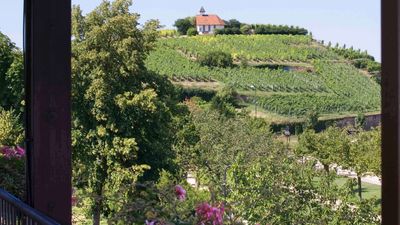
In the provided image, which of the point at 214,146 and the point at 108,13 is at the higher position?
the point at 108,13

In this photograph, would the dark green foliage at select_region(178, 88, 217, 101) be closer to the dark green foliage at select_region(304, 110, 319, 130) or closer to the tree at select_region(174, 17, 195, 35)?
the dark green foliage at select_region(304, 110, 319, 130)

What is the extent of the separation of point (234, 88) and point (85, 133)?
18513 mm

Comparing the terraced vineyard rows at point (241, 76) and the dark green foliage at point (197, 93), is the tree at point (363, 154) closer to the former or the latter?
the dark green foliage at point (197, 93)

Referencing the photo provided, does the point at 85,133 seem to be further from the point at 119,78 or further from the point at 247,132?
the point at 247,132

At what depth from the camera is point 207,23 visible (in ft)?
136

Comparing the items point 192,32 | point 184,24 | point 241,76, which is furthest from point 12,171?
point 184,24

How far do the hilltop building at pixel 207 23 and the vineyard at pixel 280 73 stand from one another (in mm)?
2387

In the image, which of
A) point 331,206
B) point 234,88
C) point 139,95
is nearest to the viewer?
point 331,206

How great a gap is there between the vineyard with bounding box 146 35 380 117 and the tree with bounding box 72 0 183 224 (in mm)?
15053

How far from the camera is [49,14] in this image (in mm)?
1074

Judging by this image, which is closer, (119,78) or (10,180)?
(10,180)

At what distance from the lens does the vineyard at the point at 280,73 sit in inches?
1152

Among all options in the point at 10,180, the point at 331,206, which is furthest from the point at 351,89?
the point at 10,180

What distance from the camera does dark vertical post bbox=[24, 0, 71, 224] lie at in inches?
42.2
